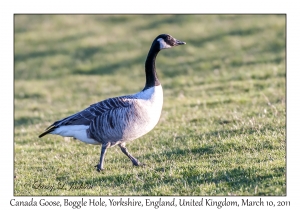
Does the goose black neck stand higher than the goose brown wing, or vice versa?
the goose black neck

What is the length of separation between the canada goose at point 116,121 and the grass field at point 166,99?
2.02 feet

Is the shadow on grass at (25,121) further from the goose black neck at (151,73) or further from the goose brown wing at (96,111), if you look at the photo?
the goose black neck at (151,73)

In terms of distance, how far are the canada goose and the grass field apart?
62cm

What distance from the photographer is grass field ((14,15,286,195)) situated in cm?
874

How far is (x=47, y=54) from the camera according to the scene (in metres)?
26.5

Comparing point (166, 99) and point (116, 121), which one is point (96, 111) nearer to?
point (116, 121)

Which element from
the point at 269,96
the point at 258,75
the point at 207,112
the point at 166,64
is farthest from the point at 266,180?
the point at 166,64

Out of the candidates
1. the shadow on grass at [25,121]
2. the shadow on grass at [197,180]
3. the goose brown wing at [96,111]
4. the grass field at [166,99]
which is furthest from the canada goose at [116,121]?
the shadow on grass at [25,121]

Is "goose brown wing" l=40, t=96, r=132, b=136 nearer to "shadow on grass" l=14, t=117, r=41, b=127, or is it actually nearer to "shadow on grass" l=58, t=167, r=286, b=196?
"shadow on grass" l=58, t=167, r=286, b=196

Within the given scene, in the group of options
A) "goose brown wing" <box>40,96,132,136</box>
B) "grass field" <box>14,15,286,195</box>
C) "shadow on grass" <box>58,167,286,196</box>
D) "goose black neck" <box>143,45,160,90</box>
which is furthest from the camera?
"goose black neck" <box>143,45,160,90</box>

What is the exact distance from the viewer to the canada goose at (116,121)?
9.33 metres

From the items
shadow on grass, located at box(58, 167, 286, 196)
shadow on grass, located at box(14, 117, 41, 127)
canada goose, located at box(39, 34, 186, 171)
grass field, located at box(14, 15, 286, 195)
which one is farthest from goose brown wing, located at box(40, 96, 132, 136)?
shadow on grass, located at box(14, 117, 41, 127)

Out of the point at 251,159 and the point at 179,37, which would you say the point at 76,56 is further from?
the point at 251,159

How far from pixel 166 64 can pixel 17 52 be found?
8.66 meters
